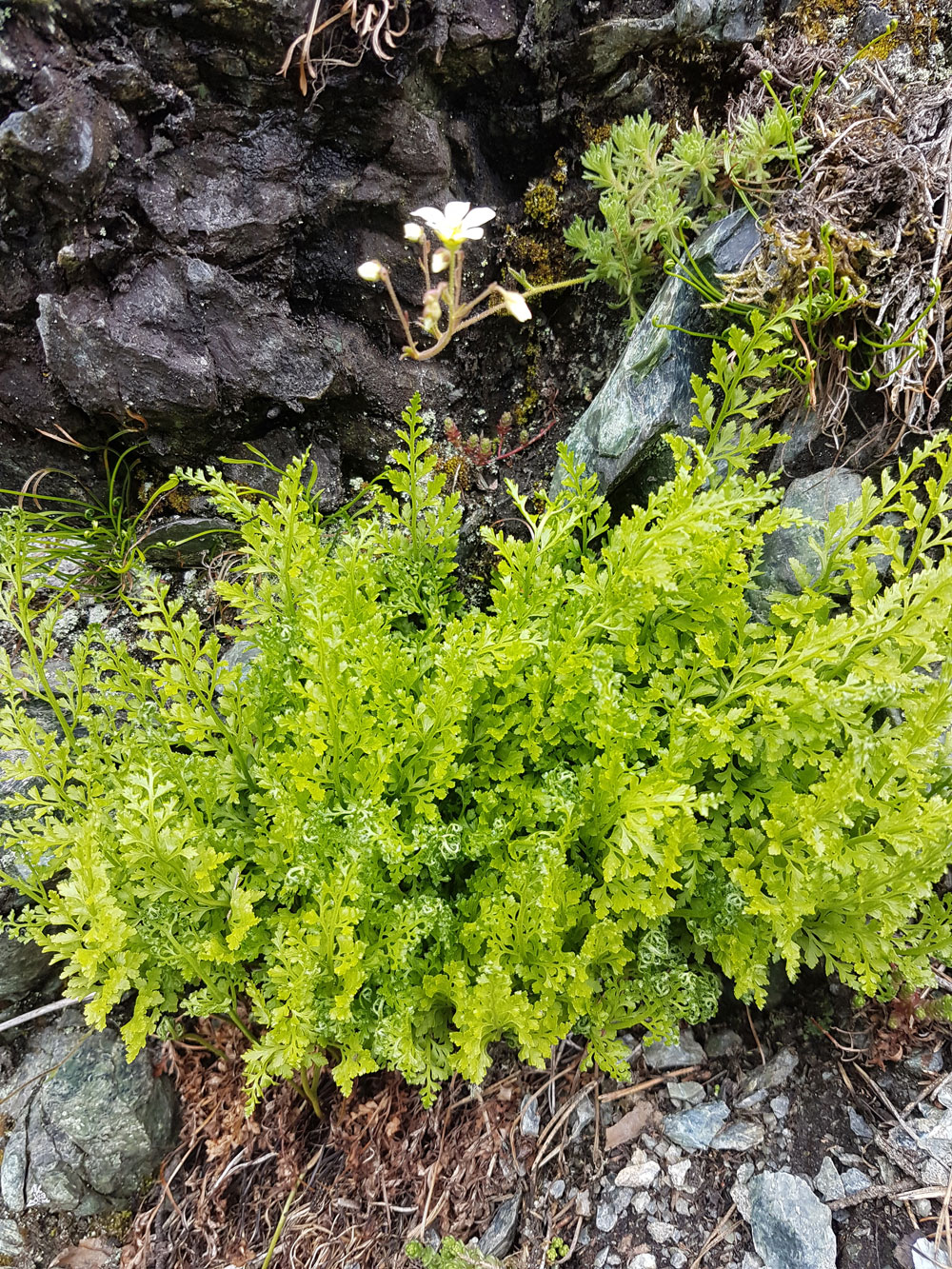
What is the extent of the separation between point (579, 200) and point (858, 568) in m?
2.16

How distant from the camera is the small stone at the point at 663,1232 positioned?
2.00 meters

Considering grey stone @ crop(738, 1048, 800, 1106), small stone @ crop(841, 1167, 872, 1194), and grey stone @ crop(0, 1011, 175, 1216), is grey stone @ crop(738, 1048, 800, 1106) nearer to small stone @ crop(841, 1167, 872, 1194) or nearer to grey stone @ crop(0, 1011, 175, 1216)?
small stone @ crop(841, 1167, 872, 1194)

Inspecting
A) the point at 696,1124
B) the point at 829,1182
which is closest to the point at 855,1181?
the point at 829,1182

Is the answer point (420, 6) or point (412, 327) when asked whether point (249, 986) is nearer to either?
point (412, 327)

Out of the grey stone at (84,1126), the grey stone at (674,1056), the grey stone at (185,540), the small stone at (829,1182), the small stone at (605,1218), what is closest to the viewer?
the small stone at (829,1182)

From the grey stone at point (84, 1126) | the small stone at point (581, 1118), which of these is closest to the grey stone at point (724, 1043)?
the small stone at point (581, 1118)

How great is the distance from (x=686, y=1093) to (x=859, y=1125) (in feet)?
1.59

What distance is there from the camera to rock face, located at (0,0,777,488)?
8.21 feet

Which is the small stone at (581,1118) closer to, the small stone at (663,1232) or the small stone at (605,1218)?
the small stone at (605,1218)

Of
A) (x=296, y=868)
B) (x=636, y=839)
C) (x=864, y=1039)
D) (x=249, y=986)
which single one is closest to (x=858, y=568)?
(x=636, y=839)

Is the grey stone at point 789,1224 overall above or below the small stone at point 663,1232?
above

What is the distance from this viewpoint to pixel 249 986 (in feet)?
6.72

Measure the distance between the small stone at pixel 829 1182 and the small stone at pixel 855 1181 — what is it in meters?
0.01

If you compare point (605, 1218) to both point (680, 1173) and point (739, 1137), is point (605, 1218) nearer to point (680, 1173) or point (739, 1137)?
point (680, 1173)
